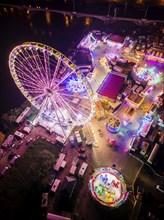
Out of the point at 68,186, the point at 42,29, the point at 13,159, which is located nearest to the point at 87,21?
the point at 42,29

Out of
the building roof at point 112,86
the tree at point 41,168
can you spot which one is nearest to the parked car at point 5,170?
the tree at point 41,168

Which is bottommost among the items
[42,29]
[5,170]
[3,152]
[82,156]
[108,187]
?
[5,170]

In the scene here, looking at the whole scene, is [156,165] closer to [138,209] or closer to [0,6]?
[138,209]

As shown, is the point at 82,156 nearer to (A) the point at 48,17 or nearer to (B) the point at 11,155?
(B) the point at 11,155

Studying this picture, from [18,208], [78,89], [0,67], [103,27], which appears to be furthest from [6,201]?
[103,27]

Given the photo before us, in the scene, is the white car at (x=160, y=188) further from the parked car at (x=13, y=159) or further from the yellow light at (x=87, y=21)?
the yellow light at (x=87, y=21)
